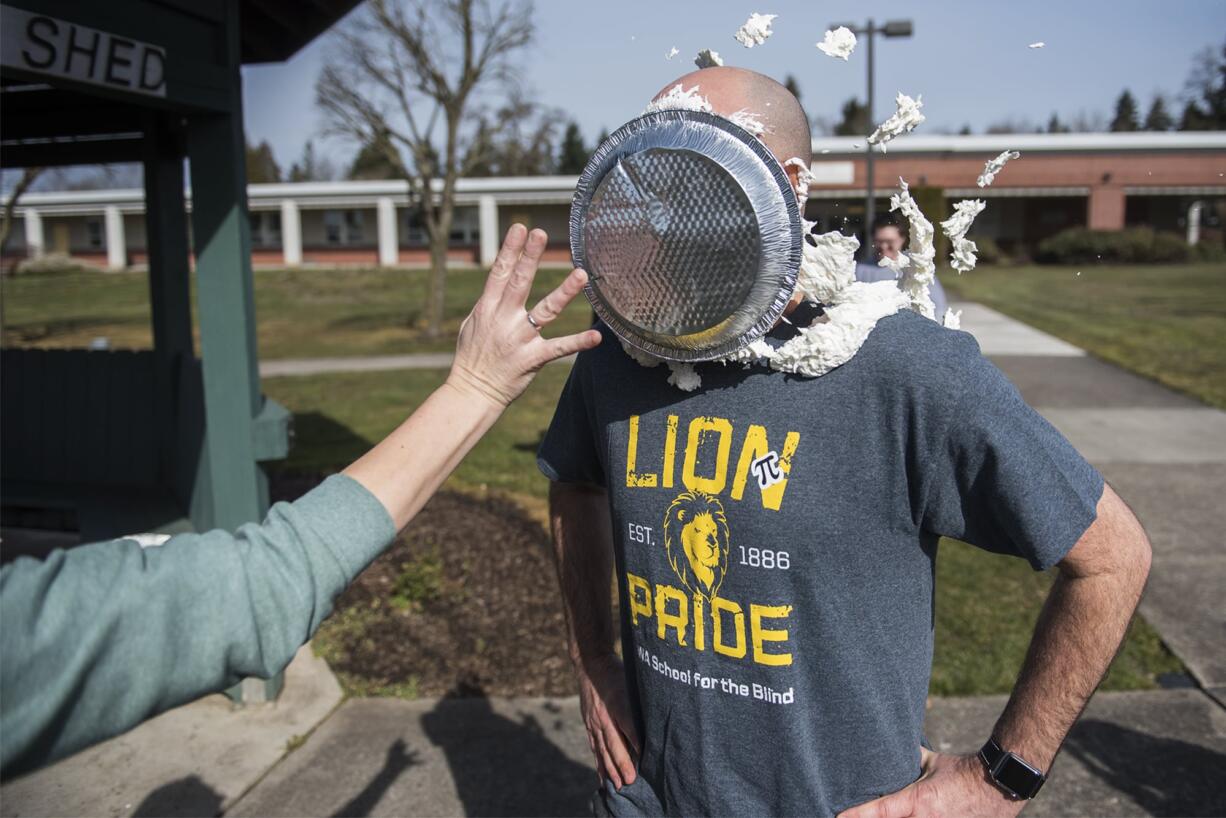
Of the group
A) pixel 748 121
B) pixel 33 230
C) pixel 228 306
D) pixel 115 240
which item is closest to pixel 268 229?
pixel 115 240

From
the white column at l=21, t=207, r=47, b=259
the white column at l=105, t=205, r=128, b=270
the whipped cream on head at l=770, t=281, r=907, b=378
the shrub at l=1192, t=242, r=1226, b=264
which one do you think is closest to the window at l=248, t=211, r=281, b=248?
the white column at l=105, t=205, r=128, b=270

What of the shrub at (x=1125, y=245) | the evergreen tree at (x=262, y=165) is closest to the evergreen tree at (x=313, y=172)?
the evergreen tree at (x=262, y=165)

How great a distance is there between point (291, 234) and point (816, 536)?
145ft

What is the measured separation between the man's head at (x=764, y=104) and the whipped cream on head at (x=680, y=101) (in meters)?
0.01

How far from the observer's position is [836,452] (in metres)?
1.51

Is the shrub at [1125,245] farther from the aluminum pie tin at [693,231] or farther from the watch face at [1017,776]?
the aluminum pie tin at [693,231]

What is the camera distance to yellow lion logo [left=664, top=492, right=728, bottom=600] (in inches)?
62.5

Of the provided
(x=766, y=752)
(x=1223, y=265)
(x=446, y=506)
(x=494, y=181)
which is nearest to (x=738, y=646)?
(x=766, y=752)

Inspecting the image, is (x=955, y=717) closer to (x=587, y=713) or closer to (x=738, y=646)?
(x=587, y=713)

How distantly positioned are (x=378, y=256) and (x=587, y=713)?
140 feet

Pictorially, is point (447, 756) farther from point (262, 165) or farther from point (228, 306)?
point (262, 165)

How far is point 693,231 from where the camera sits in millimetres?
1396

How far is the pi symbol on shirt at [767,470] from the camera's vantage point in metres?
1.54

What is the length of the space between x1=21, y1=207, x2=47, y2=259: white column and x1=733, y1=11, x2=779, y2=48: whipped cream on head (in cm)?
5021
